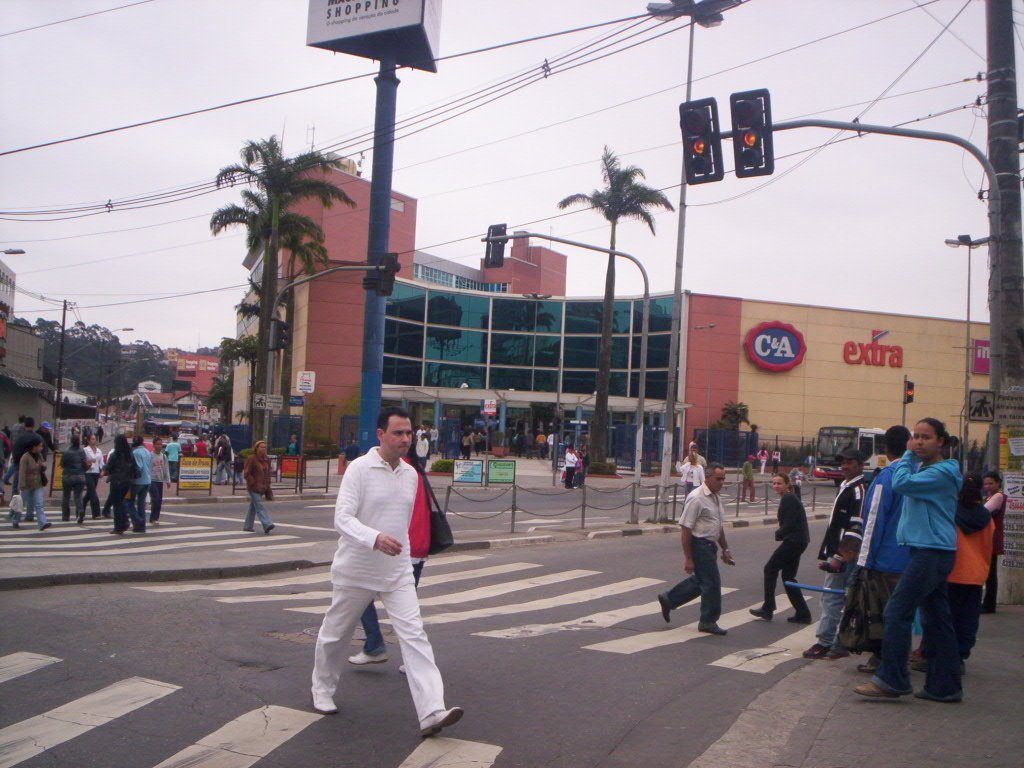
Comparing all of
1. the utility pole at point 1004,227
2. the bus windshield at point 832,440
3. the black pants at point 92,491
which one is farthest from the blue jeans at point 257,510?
the bus windshield at point 832,440

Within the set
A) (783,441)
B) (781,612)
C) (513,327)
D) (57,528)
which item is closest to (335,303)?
(513,327)

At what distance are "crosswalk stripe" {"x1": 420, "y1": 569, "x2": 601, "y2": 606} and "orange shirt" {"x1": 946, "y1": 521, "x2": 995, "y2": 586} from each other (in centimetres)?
582

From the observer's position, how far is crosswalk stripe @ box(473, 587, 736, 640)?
9203mm

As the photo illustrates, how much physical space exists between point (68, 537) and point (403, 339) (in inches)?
1686

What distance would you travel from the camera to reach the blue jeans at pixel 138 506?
675 inches

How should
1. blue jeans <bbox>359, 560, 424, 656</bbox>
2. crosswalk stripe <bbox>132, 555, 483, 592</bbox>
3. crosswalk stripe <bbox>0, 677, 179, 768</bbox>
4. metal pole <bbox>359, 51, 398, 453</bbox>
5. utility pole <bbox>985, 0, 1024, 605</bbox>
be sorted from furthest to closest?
metal pole <bbox>359, 51, 398, 453</bbox>
utility pole <bbox>985, 0, 1024, 605</bbox>
crosswalk stripe <bbox>132, 555, 483, 592</bbox>
blue jeans <bbox>359, 560, 424, 656</bbox>
crosswalk stripe <bbox>0, 677, 179, 768</bbox>

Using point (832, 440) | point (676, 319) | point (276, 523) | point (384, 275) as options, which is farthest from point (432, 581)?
point (832, 440)

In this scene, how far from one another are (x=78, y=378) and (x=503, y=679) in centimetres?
14315

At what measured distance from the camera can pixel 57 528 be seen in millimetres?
18062

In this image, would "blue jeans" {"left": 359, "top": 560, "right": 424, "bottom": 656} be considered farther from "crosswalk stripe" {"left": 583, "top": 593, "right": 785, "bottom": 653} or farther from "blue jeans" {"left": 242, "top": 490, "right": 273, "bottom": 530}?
"blue jeans" {"left": 242, "top": 490, "right": 273, "bottom": 530}

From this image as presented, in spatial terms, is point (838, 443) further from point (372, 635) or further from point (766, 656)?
point (372, 635)

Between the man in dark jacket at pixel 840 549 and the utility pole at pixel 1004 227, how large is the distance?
3.78m

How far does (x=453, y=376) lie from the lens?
61844 mm

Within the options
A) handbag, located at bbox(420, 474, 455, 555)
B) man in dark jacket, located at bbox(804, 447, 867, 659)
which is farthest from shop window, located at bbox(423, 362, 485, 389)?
handbag, located at bbox(420, 474, 455, 555)
